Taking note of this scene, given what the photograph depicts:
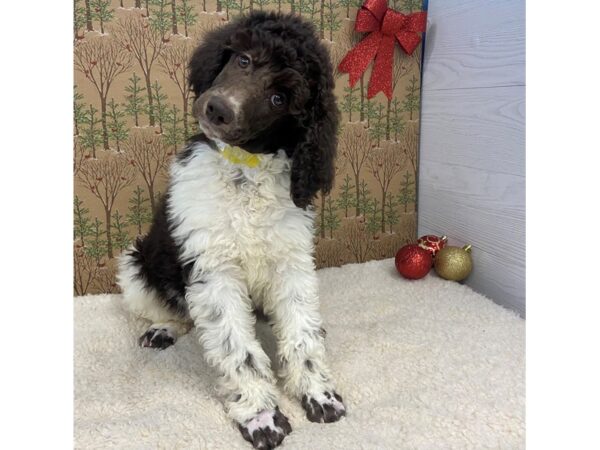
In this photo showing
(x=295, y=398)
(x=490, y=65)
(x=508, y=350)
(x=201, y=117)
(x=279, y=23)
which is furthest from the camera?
(x=490, y=65)

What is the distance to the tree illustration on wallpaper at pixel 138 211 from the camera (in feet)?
8.52

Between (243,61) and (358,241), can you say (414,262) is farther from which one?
(243,61)

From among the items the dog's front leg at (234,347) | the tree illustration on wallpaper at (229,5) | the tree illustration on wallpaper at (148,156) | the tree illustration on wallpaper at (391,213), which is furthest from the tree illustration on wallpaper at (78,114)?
the tree illustration on wallpaper at (391,213)

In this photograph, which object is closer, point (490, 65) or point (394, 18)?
point (490, 65)

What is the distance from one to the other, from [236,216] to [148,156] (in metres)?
1.08

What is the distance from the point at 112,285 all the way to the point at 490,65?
228cm

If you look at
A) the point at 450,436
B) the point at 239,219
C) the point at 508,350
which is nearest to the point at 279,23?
the point at 239,219

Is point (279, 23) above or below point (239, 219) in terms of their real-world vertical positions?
above

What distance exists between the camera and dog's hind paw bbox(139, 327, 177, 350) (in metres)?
2.18

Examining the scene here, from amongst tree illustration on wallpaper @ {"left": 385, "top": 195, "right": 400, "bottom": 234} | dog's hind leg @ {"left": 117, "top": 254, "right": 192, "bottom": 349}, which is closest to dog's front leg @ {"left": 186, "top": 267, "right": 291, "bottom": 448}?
dog's hind leg @ {"left": 117, "top": 254, "right": 192, "bottom": 349}

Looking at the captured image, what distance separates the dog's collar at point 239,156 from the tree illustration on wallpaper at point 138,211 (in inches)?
41.3

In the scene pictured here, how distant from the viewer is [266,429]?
1.61m

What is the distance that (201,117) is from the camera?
149 cm

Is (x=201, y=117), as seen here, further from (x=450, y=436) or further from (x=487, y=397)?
(x=487, y=397)
